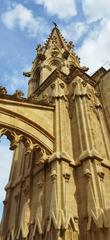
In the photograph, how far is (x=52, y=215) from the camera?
7691 millimetres

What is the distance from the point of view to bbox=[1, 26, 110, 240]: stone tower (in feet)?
25.3

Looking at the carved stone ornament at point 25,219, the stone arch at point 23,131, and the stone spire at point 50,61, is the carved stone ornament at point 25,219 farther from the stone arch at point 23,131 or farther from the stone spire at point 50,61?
the stone spire at point 50,61

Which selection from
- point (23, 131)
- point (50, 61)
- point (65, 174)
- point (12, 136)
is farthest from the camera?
point (50, 61)

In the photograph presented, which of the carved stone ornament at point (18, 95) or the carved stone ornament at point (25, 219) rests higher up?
the carved stone ornament at point (18, 95)

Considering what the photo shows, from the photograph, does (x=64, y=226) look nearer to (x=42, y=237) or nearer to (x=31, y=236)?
(x=42, y=237)

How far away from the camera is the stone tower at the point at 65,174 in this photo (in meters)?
7.71

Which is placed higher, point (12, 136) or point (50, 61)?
point (50, 61)

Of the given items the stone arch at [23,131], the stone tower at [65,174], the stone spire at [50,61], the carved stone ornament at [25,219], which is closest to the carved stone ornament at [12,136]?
the stone arch at [23,131]

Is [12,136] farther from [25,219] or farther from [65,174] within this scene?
[25,219]

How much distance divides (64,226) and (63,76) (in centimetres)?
857

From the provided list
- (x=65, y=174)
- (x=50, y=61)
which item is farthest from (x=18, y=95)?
(x=50, y=61)

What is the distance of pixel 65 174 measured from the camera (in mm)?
8859

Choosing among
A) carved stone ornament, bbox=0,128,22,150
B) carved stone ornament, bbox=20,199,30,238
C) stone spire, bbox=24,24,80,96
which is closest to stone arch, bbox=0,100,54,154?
carved stone ornament, bbox=0,128,22,150

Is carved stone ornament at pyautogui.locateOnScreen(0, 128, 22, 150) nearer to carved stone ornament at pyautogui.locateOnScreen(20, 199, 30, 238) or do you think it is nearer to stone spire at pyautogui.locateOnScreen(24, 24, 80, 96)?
carved stone ornament at pyautogui.locateOnScreen(20, 199, 30, 238)
